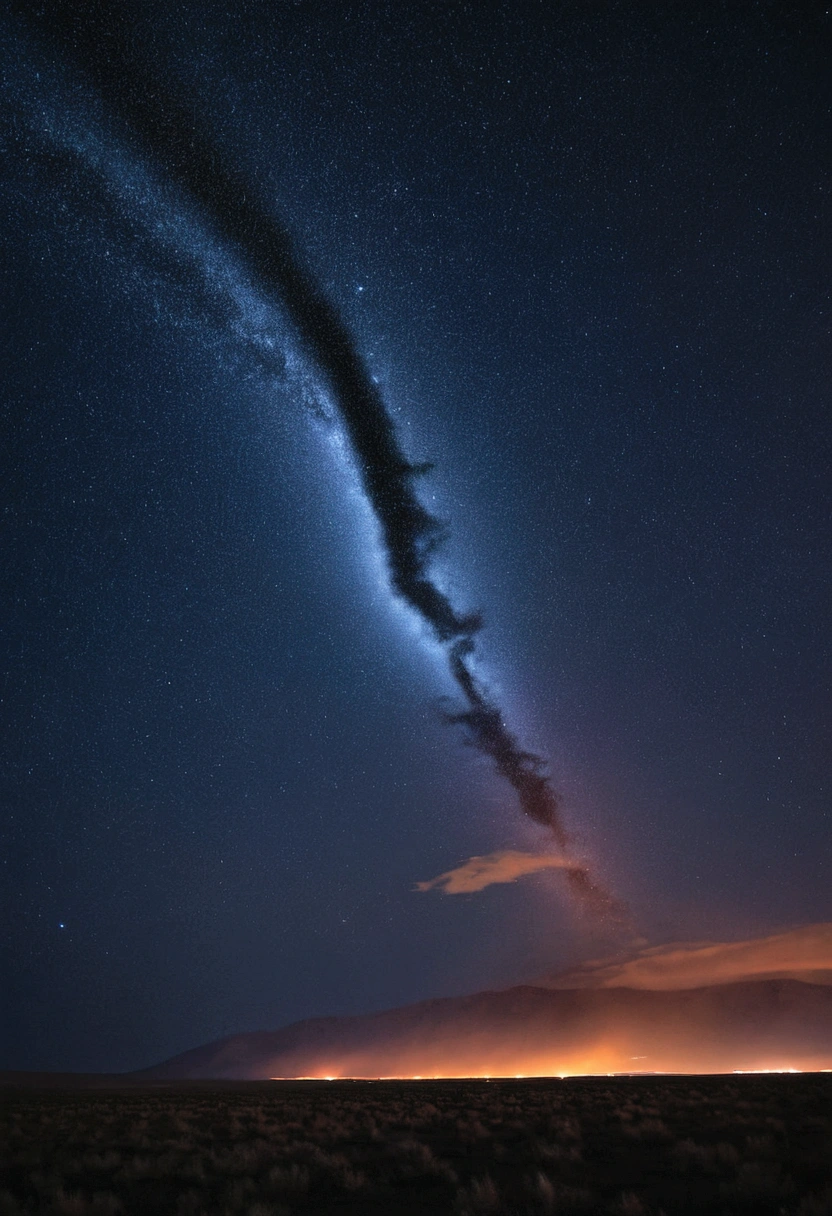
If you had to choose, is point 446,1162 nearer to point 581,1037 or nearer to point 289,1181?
point 289,1181

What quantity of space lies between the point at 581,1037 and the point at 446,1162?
157643 mm

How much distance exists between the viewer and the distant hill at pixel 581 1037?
13112cm

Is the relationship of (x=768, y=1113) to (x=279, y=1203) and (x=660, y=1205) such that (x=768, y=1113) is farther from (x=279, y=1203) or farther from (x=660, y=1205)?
(x=279, y=1203)

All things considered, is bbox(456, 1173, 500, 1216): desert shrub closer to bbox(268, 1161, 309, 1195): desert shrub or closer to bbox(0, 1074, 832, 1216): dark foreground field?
bbox(0, 1074, 832, 1216): dark foreground field

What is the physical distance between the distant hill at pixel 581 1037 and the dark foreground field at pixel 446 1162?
113380 millimetres

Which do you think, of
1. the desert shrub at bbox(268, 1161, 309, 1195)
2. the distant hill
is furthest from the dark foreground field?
the distant hill

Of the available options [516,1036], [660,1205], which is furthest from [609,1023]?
[660,1205]

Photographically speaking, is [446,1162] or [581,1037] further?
[581,1037]

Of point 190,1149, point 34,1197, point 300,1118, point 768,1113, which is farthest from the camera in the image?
point 300,1118

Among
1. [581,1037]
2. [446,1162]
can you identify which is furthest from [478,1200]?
[581,1037]

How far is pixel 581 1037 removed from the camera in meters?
146

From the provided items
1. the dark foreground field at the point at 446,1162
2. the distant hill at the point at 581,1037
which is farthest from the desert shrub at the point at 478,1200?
the distant hill at the point at 581,1037

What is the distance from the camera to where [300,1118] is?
18.5m

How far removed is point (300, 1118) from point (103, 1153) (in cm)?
648
